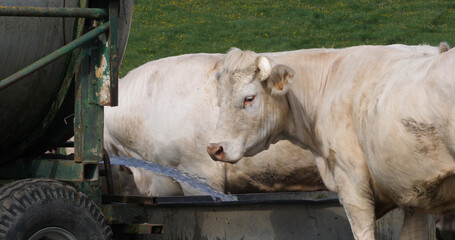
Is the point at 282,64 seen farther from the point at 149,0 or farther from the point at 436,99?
the point at 149,0

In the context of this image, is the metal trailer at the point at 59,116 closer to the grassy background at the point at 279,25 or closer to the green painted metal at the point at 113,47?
the green painted metal at the point at 113,47

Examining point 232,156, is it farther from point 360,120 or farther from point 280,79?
point 360,120

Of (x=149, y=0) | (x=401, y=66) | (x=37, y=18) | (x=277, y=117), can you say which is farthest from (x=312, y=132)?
(x=149, y=0)

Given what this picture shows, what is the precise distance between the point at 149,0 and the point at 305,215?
2103cm

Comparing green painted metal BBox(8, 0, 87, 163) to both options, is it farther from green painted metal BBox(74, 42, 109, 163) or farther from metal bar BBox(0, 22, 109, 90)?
metal bar BBox(0, 22, 109, 90)

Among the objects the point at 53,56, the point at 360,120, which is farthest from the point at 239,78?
the point at 53,56

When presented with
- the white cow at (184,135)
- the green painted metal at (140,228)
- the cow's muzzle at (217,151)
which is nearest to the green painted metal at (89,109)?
the green painted metal at (140,228)

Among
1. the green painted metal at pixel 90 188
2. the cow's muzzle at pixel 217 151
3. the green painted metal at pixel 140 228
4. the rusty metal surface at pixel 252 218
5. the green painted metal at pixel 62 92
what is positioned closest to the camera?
the green painted metal at pixel 90 188

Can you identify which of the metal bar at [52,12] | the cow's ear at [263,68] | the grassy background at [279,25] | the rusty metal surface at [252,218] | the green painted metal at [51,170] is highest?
the grassy background at [279,25]

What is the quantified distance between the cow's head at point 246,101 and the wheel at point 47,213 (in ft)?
4.57

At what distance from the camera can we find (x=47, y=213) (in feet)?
17.8

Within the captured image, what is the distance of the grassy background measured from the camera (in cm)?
2145

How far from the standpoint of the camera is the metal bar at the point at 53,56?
5.43 m

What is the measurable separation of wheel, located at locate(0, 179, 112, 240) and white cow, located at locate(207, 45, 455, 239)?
139 centimetres
